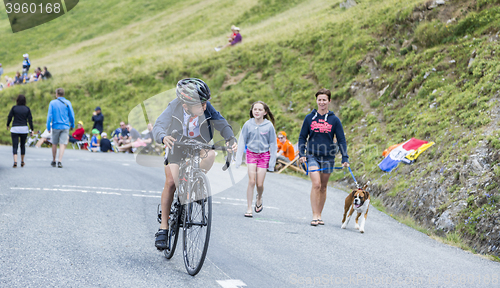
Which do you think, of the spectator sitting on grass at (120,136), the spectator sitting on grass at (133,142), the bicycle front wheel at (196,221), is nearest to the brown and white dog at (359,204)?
the bicycle front wheel at (196,221)

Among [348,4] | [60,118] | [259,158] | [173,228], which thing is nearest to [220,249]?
[173,228]

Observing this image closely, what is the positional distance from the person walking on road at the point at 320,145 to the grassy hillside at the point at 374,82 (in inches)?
89.5

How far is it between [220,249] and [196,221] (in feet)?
4.17

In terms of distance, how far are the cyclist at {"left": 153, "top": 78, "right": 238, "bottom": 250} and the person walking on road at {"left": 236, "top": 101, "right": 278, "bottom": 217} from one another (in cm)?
332

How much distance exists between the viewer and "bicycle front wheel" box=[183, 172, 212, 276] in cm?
465

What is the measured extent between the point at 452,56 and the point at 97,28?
6293cm

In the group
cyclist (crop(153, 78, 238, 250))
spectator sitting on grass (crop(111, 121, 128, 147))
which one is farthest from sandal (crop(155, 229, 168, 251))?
spectator sitting on grass (crop(111, 121, 128, 147))

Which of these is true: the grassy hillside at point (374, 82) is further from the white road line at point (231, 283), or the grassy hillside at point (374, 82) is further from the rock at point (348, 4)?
the white road line at point (231, 283)

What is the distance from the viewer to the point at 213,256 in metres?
5.64

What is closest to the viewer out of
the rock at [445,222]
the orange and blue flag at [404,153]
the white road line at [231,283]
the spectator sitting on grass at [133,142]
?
the white road line at [231,283]

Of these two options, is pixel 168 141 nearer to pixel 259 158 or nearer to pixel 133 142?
pixel 259 158

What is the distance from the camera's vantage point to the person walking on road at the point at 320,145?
797 centimetres

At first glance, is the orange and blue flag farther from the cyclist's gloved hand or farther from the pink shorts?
the cyclist's gloved hand

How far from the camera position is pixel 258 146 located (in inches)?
338
